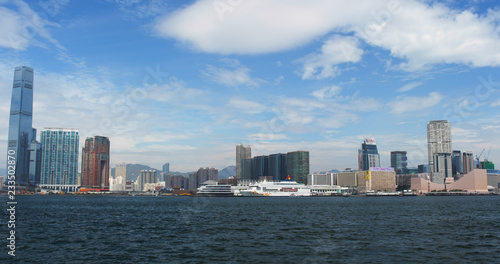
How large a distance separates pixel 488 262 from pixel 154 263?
26.9 meters

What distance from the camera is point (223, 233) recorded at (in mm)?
49250

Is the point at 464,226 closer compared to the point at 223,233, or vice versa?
the point at 223,233

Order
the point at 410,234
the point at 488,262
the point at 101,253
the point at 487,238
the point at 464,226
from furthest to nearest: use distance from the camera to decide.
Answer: the point at 464,226 < the point at 410,234 < the point at 487,238 < the point at 101,253 < the point at 488,262

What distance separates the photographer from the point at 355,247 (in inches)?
1508

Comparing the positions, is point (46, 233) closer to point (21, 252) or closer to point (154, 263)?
point (21, 252)

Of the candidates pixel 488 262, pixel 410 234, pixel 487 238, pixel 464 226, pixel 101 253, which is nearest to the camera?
pixel 488 262

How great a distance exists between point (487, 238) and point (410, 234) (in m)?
8.00

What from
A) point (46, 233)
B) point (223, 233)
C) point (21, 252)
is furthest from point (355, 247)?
point (46, 233)

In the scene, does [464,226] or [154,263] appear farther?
[464,226]

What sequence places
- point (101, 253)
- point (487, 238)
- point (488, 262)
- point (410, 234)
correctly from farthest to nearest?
point (410, 234), point (487, 238), point (101, 253), point (488, 262)

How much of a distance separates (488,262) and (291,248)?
16.4m

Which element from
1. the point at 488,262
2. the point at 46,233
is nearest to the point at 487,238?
the point at 488,262

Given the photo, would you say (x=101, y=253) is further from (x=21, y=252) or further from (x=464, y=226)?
(x=464, y=226)

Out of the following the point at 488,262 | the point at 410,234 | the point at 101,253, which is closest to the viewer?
the point at 488,262
